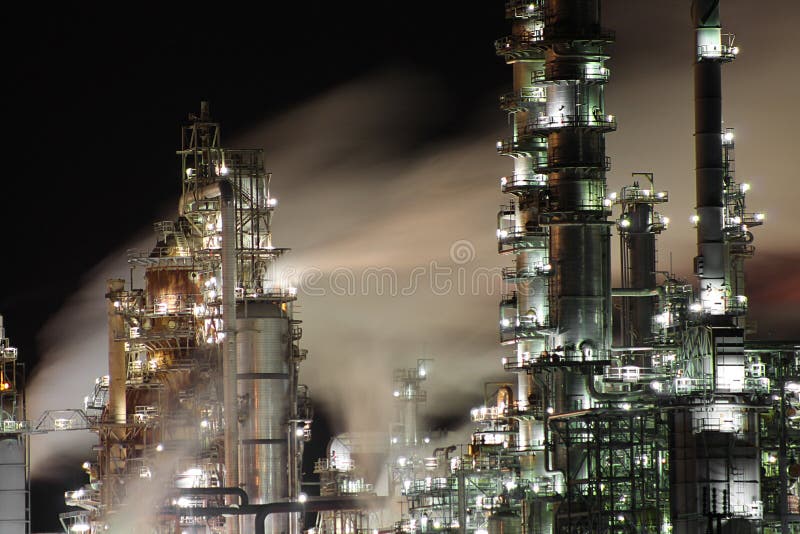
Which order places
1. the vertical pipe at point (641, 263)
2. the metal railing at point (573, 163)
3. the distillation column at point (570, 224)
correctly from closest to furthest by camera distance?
the distillation column at point (570, 224) < the metal railing at point (573, 163) < the vertical pipe at point (641, 263)

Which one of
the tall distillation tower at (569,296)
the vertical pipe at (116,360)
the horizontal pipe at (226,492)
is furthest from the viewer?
the vertical pipe at (116,360)

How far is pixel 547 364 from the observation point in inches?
2498

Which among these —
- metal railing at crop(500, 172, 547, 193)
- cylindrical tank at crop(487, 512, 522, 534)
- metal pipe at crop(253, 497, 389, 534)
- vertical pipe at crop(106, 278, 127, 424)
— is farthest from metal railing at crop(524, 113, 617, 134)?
vertical pipe at crop(106, 278, 127, 424)

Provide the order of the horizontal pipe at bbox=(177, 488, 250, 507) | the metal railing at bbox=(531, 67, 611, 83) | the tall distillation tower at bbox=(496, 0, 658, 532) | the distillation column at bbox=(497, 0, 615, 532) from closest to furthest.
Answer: the tall distillation tower at bbox=(496, 0, 658, 532) < the distillation column at bbox=(497, 0, 615, 532) < the metal railing at bbox=(531, 67, 611, 83) < the horizontal pipe at bbox=(177, 488, 250, 507)

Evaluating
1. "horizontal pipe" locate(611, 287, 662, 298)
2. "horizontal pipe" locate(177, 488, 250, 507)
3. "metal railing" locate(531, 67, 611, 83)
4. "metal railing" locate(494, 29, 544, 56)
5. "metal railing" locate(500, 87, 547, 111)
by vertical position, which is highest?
"metal railing" locate(494, 29, 544, 56)

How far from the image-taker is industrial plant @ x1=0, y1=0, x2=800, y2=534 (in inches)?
2344

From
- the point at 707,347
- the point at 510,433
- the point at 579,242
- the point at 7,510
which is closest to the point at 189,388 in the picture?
the point at 7,510

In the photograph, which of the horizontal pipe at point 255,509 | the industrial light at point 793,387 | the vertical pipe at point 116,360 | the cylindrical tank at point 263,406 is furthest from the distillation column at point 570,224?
the vertical pipe at point 116,360

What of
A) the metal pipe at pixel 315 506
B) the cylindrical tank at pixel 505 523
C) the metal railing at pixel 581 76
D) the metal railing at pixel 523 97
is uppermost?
the metal railing at pixel 523 97

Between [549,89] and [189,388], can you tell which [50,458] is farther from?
[549,89]

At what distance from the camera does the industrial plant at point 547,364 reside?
5953cm

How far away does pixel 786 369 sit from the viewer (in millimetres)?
63938

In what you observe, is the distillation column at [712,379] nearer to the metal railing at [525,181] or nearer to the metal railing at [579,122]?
the metal railing at [579,122]

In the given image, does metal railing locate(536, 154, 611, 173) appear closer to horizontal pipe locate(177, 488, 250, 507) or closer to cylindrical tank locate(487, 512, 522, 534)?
cylindrical tank locate(487, 512, 522, 534)
